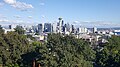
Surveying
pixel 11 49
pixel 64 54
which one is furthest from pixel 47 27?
pixel 64 54

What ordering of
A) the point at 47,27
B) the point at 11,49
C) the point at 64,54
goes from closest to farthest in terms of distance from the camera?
the point at 64,54, the point at 11,49, the point at 47,27

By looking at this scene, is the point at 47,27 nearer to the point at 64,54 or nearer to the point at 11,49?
the point at 11,49

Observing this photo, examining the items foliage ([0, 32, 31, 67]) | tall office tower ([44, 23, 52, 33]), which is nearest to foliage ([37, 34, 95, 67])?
foliage ([0, 32, 31, 67])

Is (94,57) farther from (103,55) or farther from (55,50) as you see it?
(55,50)

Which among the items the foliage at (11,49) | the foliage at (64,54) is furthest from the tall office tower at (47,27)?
the foliage at (64,54)

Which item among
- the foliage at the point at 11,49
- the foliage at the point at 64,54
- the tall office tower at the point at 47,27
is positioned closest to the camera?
the foliage at the point at 64,54

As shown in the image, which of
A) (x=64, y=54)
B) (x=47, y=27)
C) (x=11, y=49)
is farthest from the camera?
(x=47, y=27)

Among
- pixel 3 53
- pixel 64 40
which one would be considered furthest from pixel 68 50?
pixel 3 53

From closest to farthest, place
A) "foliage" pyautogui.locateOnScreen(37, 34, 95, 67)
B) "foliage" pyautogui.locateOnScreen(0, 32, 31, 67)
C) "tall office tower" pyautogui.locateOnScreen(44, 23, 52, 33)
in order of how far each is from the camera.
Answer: "foliage" pyautogui.locateOnScreen(37, 34, 95, 67) < "foliage" pyautogui.locateOnScreen(0, 32, 31, 67) < "tall office tower" pyautogui.locateOnScreen(44, 23, 52, 33)

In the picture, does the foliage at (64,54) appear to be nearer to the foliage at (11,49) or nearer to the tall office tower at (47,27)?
the foliage at (11,49)

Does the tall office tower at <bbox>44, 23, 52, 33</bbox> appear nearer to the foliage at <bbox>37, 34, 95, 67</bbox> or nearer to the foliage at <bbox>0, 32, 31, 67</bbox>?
the foliage at <bbox>0, 32, 31, 67</bbox>

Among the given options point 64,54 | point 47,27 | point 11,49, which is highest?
point 64,54
